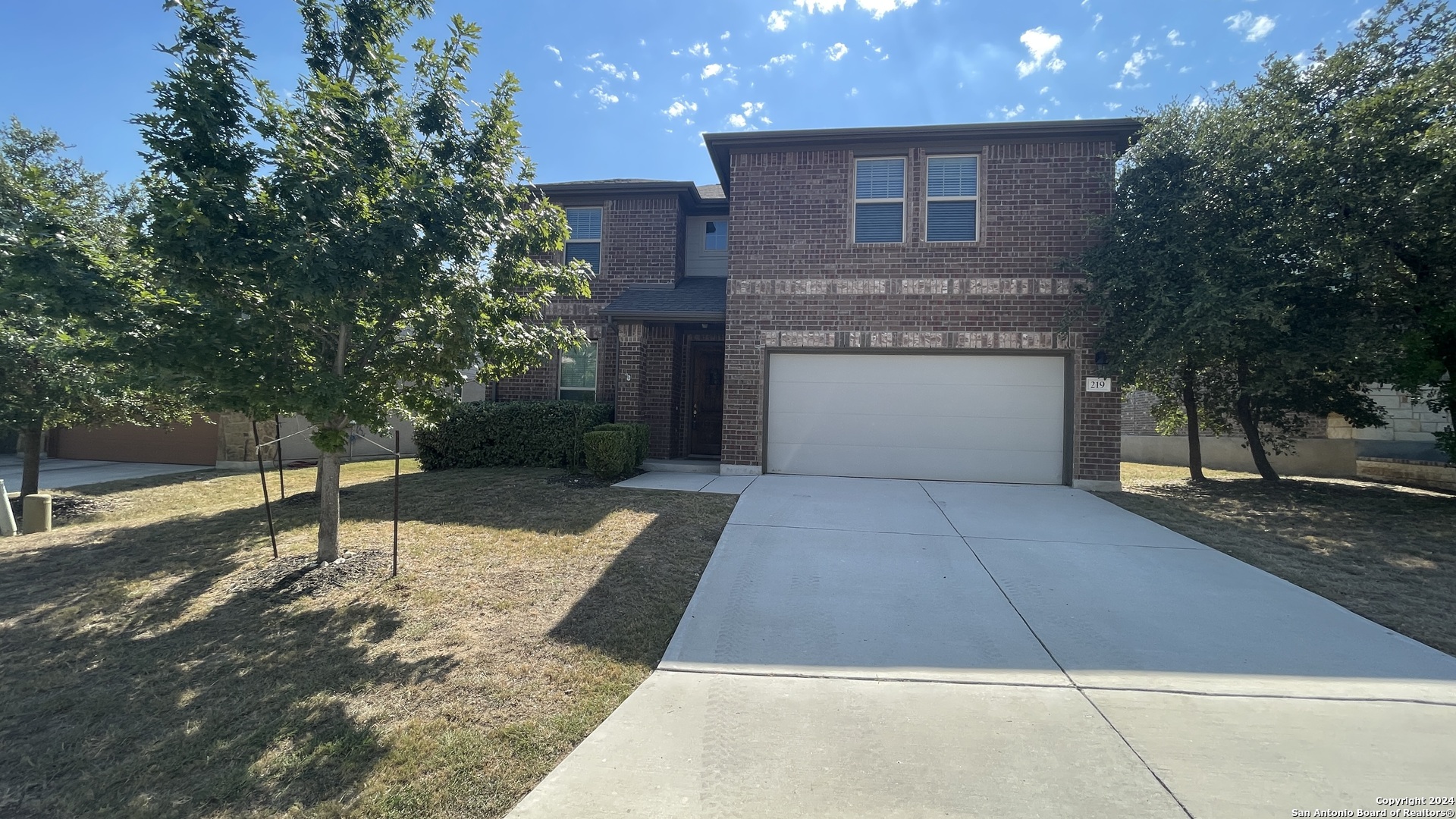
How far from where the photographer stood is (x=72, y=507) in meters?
7.84

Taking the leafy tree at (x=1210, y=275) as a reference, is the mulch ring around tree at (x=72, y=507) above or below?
below

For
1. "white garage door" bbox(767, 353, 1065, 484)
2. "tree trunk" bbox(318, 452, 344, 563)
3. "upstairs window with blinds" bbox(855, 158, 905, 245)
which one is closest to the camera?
"tree trunk" bbox(318, 452, 344, 563)

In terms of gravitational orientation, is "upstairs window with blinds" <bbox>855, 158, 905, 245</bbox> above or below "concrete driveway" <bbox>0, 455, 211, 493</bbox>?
above

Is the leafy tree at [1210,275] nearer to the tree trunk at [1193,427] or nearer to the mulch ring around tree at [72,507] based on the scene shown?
the tree trunk at [1193,427]

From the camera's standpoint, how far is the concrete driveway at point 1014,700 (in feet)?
8.10

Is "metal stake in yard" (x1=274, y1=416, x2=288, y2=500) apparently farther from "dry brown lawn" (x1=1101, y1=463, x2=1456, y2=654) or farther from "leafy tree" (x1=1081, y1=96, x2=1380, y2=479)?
"leafy tree" (x1=1081, y1=96, x2=1380, y2=479)

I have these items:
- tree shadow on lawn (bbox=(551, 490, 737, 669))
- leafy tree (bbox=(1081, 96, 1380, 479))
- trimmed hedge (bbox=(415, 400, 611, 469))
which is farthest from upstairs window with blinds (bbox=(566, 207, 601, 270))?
leafy tree (bbox=(1081, 96, 1380, 479))

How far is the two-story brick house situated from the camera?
936cm

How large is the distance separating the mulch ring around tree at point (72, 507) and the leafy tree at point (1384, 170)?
15858 millimetres

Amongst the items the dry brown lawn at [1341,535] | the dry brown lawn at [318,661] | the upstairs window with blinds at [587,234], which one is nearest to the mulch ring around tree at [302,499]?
the dry brown lawn at [318,661]

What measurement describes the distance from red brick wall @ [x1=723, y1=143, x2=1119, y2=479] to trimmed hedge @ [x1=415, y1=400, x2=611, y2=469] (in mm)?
2917

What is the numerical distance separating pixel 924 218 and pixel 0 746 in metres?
10.8

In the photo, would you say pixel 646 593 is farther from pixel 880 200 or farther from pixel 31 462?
pixel 31 462

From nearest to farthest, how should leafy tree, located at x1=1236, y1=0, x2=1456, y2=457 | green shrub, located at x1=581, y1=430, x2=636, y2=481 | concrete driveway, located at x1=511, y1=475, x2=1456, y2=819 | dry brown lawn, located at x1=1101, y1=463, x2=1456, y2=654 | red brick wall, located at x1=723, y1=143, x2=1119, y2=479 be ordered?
concrete driveway, located at x1=511, y1=475, x2=1456, y2=819
dry brown lawn, located at x1=1101, y1=463, x2=1456, y2=654
leafy tree, located at x1=1236, y1=0, x2=1456, y2=457
green shrub, located at x1=581, y1=430, x2=636, y2=481
red brick wall, located at x1=723, y1=143, x2=1119, y2=479
